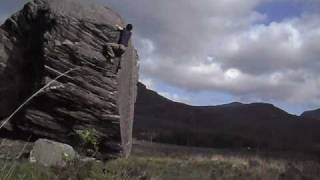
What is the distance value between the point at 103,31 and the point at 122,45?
2.17ft

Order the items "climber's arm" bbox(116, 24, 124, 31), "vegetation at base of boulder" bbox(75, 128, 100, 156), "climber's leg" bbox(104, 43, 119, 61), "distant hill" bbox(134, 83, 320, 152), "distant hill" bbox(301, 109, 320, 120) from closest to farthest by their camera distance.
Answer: "vegetation at base of boulder" bbox(75, 128, 100, 156) < "climber's leg" bbox(104, 43, 119, 61) < "climber's arm" bbox(116, 24, 124, 31) < "distant hill" bbox(134, 83, 320, 152) < "distant hill" bbox(301, 109, 320, 120)

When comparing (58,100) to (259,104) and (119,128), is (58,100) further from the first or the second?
(259,104)

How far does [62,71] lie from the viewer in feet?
58.1

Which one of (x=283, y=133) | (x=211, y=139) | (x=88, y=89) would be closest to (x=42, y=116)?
(x=88, y=89)

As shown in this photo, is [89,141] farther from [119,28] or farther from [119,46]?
[119,28]

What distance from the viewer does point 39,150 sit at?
14.8 meters

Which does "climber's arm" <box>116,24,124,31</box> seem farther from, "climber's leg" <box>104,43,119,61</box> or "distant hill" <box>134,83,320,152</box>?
"distant hill" <box>134,83,320,152</box>

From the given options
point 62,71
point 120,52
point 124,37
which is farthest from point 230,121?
point 62,71

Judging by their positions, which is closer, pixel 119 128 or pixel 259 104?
pixel 119 128

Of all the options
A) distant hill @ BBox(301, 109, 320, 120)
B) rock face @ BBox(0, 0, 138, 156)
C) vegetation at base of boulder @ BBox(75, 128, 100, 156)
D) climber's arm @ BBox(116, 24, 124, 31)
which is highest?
distant hill @ BBox(301, 109, 320, 120)

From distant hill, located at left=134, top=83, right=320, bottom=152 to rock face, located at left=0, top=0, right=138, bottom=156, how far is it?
80.6 feet

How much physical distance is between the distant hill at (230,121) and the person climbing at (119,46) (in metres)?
24.6

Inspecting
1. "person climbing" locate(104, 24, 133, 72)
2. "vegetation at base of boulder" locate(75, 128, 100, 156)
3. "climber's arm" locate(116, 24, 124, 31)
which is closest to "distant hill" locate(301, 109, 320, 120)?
"person climbing" locate(104, 24, 133, 72)

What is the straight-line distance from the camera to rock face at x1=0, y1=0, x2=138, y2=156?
1753cm
